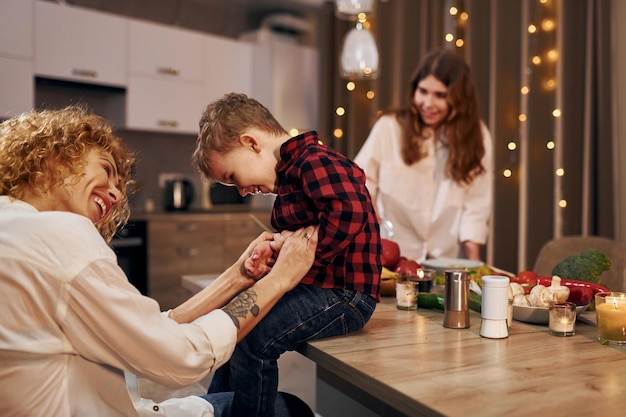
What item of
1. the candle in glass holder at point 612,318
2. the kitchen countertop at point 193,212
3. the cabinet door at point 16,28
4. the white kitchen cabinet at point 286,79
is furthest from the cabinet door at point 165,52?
the candle in glass holder at point 612,318

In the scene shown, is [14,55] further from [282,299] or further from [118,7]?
[282,299]

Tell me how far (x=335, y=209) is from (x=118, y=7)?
371 centimetres

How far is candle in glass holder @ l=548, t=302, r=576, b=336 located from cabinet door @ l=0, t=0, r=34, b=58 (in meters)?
3.39

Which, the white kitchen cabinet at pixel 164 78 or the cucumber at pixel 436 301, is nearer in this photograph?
the cucumber at pixel 436 301

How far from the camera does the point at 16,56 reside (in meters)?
3.50

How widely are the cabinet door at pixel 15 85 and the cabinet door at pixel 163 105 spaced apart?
62 cm

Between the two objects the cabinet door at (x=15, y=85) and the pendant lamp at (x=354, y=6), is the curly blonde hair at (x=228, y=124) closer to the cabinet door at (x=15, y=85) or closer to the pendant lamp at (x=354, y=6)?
the pendant lamp at (x=354, y=6)

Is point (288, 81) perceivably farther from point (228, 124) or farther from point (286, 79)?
point (228, 124)

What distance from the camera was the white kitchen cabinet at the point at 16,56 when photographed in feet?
11.4

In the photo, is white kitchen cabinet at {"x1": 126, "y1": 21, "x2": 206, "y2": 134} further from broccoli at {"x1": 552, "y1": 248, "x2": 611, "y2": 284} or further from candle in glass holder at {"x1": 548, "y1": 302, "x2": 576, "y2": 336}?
candle in glass holder at {"x1": 548, "y1": 302, "x2": 576, "y2": 336}

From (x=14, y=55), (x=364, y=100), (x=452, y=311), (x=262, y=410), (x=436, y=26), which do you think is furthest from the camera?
(x=364, y=100)

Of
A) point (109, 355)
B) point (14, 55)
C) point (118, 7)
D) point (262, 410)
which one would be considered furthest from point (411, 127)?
point (118, 7)

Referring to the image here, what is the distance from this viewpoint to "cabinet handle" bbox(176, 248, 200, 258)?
155 inches

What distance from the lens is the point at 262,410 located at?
1116 mm
